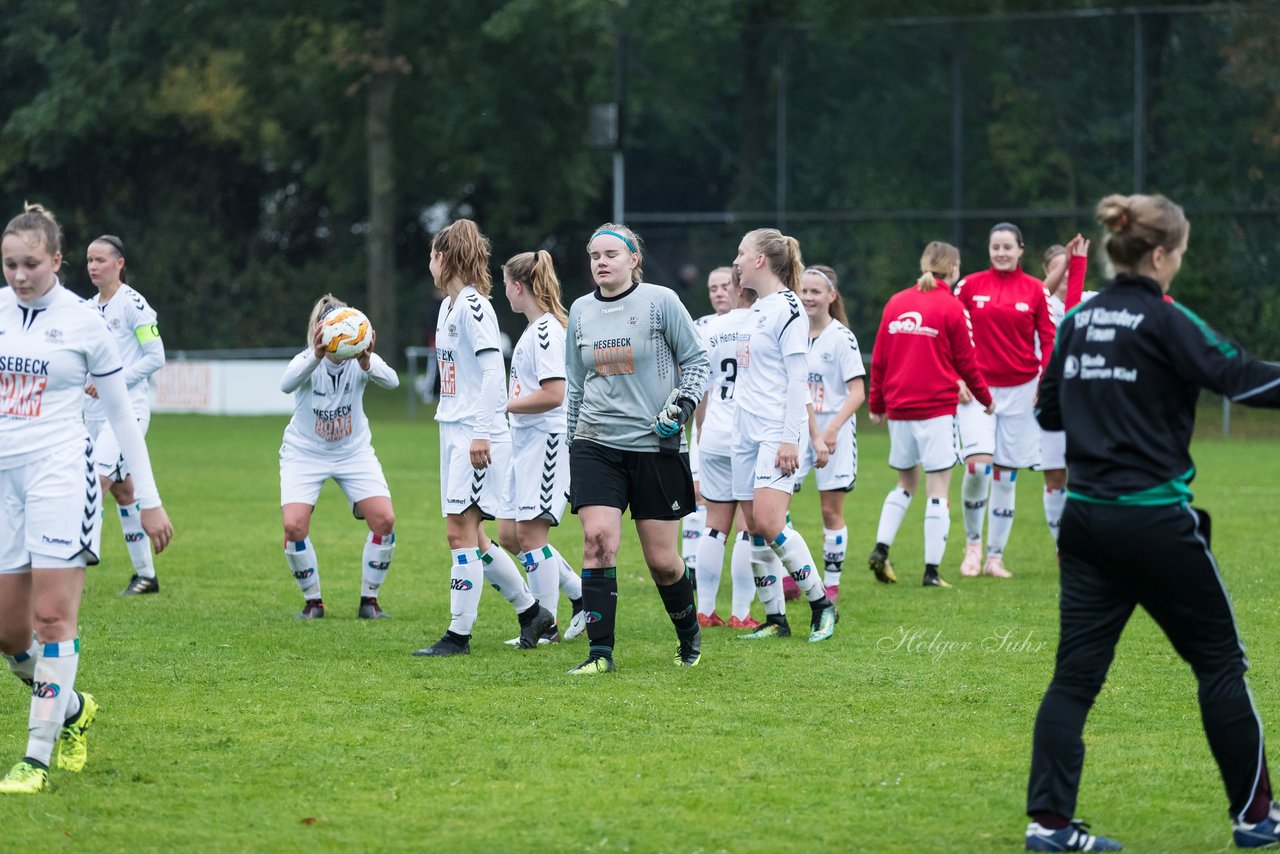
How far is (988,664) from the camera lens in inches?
330

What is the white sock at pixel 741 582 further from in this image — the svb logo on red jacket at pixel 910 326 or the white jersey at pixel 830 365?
the svb logo on red jacket at pixel 910 326

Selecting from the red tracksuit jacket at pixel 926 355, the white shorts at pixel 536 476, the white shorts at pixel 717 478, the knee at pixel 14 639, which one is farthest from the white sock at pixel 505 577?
the red tracksuit jacket at pixel 926 355

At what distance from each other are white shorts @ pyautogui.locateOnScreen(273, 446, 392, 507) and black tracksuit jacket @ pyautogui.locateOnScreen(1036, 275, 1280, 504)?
5.57m

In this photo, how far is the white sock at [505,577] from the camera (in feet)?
29.5

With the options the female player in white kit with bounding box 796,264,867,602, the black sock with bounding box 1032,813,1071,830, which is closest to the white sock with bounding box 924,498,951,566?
the female player in white kit with bounding box 796,264,867,602

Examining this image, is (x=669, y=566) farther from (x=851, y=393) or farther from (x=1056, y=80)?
(x=1056, y=80)

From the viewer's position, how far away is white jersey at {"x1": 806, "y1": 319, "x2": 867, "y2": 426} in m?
10.8

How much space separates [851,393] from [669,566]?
257 cm

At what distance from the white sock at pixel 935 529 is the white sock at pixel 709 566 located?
2.20 meters

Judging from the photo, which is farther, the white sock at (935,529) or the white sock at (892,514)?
the white sock at (892,514)

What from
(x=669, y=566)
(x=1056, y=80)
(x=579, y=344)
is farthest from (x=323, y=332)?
(x=1056, y=80)

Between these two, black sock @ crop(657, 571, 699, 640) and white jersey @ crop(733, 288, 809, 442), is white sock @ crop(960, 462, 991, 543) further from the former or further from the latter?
black sock @ crop(657, 571, 699, 640)

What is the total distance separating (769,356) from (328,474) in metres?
2.83

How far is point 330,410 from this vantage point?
32.1 ft
